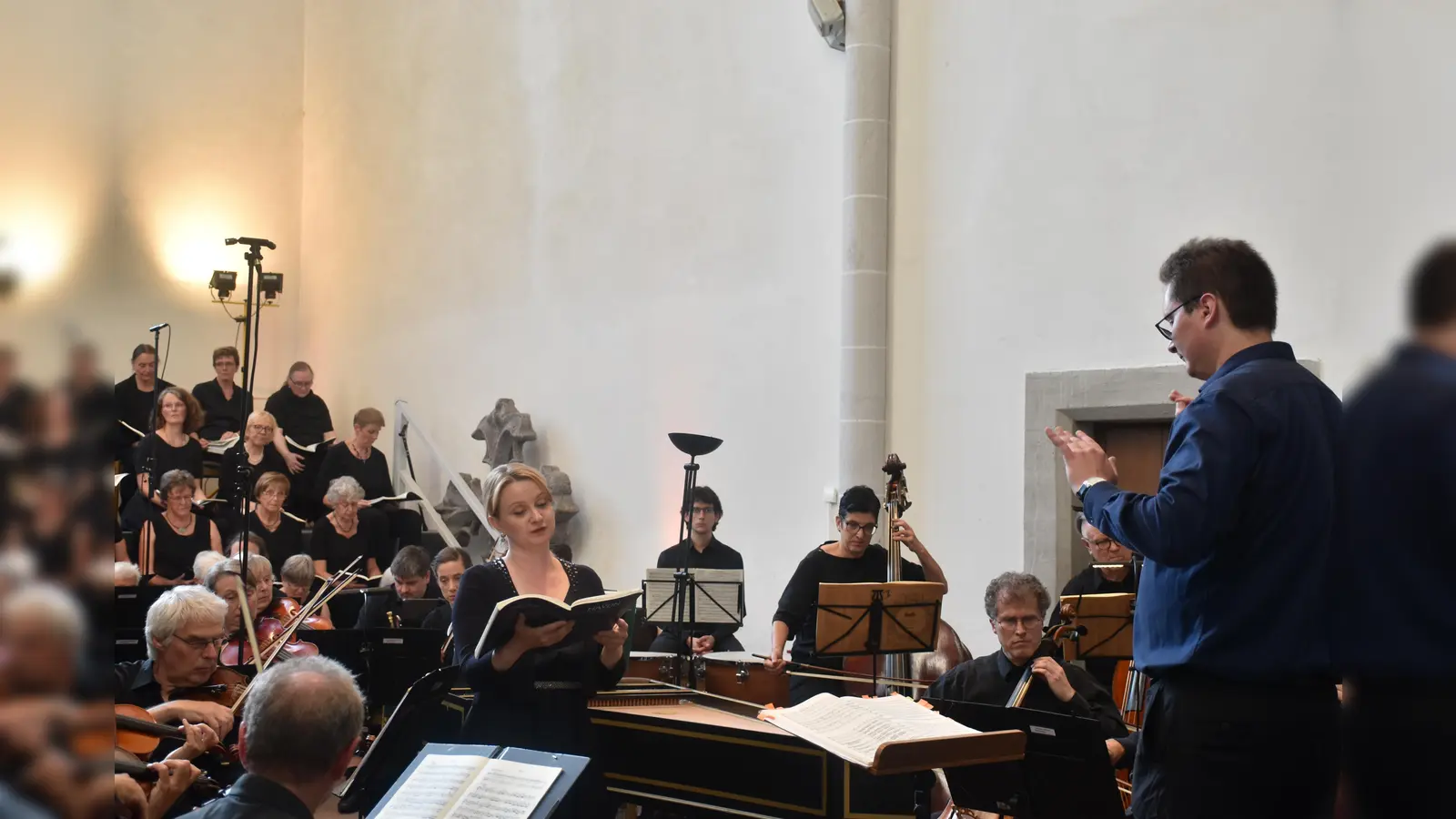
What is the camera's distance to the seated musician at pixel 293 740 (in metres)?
2.01

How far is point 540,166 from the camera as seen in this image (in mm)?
11609

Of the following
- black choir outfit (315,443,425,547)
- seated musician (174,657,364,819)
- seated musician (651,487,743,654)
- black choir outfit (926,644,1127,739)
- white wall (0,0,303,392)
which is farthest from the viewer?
black choir outfit (315,443,425,547)

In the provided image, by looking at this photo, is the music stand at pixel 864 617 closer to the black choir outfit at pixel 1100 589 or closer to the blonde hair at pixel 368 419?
the black choir outfit at pixel 1100 589

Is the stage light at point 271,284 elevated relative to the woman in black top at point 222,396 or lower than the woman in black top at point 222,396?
elevated

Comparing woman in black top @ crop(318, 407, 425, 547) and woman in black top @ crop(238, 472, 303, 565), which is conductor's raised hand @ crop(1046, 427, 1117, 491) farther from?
woman in black top @ crop(318, 407, 425, 547)

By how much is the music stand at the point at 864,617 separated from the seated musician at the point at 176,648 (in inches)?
97.5

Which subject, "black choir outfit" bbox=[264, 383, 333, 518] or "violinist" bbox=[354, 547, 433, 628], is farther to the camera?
"black choir outfit" bbox=[264, 383, 333, 518]

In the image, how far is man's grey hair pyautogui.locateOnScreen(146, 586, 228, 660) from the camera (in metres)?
3.60

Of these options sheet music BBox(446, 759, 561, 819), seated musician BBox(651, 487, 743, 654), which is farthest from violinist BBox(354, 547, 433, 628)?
sheet music BBox(446, 759, 561, 819)

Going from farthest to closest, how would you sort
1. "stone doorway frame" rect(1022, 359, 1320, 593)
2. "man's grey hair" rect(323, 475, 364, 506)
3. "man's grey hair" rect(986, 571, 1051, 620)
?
"man's grey hair" rect(323, 475, 364, 506) → "stone doorway frame" rect(1022, 359, 1320, 593) → "man's grey hair" rect(986, 571, 1051, 620)

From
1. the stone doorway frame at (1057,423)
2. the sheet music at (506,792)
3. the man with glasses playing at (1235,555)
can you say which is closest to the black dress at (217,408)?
the stone doorway frame at (1057,423)

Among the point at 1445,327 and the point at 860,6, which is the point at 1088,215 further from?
the point at 1445,327

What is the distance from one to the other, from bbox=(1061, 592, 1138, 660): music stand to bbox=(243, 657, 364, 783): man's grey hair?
3384mm

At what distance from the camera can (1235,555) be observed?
2.11 meters
